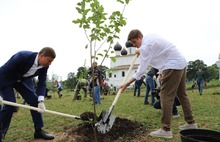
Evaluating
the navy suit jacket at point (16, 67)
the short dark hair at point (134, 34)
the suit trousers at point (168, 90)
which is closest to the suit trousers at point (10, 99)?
the navy suit jacket at point (16, 67)

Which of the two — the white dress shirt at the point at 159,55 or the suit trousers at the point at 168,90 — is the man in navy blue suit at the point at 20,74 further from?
the suit trousers at the point at 168,90

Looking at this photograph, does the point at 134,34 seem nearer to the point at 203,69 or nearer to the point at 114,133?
the point at 114,133

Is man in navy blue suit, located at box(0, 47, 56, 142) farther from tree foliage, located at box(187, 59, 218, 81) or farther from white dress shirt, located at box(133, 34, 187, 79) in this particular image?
tree foliage, located at box(187, 59, 218, 81)

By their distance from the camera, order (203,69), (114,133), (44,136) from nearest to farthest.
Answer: (114,133) → (44,136) → (203,69)

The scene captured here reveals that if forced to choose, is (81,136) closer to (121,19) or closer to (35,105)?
(35,105)

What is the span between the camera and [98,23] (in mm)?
2732

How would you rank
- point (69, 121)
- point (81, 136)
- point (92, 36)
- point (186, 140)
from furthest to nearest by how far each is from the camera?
point (69, 121), point (81, 136), point (92, 36), point (186, 140)

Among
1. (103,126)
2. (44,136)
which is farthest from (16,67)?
(103,126)

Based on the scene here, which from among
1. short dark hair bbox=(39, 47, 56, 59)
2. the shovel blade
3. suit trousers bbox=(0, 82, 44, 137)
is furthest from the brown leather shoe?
short dark hair bbox=(39, 47, 56, 59)

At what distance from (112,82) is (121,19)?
199ft

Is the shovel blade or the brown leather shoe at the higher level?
the shovel blade

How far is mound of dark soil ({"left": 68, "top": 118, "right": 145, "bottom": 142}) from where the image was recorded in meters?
4.04

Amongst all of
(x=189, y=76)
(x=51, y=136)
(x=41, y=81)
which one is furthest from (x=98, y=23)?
(x=189, y=76)

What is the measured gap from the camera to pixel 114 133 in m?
4.23
